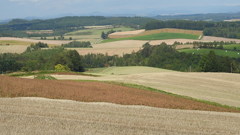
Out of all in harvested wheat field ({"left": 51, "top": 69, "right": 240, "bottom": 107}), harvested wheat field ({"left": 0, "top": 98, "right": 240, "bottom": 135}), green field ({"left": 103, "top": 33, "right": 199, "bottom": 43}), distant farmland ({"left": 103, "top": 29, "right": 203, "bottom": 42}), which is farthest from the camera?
distant farmland ({"left": 103, "top": 29, "right": 203, "bottom": 42})

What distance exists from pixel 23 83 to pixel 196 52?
8466cm

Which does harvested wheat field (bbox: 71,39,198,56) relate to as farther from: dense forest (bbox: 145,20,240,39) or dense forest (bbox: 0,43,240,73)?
dense forest (bbox: 145,20,240,39)

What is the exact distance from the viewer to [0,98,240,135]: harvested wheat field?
63.1 ft

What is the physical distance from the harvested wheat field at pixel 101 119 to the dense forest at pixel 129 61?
60.0 m

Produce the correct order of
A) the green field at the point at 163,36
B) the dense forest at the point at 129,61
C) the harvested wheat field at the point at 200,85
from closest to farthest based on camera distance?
the harvested wheat field at the point at 200,85, the dense forest at the point at 129,61, the green field at the point at 163,36

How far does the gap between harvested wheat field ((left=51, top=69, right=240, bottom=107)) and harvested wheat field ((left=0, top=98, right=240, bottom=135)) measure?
1362 centimetres

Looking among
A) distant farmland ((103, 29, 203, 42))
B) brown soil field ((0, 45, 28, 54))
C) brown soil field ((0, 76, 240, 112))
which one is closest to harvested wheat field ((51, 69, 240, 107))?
brown soil field ((0, 76, 240, 112))

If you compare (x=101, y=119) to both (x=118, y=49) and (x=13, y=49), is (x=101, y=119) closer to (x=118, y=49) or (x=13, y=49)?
(x=118, y=49)

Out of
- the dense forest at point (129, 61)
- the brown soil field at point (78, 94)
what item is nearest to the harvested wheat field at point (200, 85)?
the brown soil field at point (78, 94)

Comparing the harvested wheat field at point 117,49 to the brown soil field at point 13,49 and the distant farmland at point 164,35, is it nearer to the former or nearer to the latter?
the distant farmland at point 164,35

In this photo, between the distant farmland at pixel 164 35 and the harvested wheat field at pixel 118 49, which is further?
the distant farmland at pixel 164 35

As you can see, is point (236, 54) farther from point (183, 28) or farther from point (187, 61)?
point (183, 28)

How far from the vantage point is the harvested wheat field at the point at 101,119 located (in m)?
19.2

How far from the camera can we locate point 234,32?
16325cm
